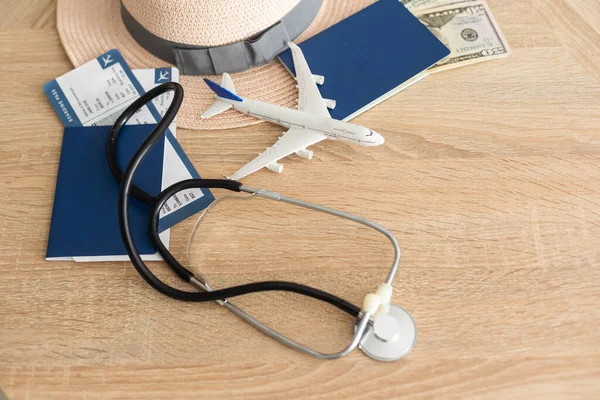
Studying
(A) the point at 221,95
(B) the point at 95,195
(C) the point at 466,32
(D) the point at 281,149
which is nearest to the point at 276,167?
(D) the point at 281,149

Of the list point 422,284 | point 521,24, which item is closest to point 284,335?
point 422,284

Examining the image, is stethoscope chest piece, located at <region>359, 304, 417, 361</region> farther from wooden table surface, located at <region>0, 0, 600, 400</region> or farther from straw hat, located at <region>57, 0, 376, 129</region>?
straw hat, located at <region>57, 0, 376, 129</region>

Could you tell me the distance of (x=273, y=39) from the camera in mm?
805

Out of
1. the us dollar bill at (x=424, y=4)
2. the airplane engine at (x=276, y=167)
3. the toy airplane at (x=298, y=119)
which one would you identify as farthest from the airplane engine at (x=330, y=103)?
the us dollar bill at (x=424, y=4)

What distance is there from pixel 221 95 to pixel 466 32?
0.37 meters

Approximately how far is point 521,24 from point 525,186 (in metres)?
0.28

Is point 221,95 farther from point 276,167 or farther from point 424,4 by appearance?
point 424,4

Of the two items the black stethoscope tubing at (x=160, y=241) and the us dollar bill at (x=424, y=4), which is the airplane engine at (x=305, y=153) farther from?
the us dollar bill at (x=424, y=4)

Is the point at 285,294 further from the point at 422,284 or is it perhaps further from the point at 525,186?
the point at 525,186

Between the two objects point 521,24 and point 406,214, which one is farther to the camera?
point 521,24

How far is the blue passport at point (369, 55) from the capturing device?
0.79 metres

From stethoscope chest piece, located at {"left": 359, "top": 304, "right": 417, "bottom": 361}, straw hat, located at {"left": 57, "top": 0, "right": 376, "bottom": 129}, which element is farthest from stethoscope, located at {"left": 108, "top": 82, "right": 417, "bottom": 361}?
straw hat, located at {"left": 57, "top": 0, "right": 376, "bottom": 129}

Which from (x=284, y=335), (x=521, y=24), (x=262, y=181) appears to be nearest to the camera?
(x=284, y=335)

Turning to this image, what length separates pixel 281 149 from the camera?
0.76m
